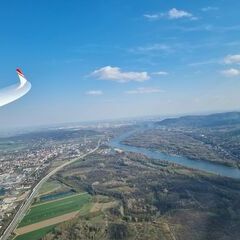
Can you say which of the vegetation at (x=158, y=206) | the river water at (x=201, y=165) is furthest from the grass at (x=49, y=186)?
the river water at (x=201, y=165)

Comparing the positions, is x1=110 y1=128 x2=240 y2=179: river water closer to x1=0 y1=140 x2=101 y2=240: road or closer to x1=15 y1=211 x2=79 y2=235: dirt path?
→ x1=0 y1=140 x2=101 y2=240: road

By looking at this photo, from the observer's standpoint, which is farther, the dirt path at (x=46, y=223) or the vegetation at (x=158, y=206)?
the dirt path at (x=46, y=223)

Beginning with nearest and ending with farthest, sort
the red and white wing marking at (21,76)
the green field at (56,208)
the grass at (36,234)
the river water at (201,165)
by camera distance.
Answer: the red and white wing marking at (21,76) → the grass at (36,234) → the green field at (56,208) → the river water at (201,165)

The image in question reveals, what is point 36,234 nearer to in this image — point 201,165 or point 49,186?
point 49,186

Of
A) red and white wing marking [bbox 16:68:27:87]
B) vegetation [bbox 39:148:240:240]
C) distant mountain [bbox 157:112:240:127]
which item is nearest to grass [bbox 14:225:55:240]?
vegetation [bbox 39:148:240:240]

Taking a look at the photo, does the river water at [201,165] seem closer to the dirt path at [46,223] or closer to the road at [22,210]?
the road at [22,210]

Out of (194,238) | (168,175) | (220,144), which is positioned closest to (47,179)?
(168,175)

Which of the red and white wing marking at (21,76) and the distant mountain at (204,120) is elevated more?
the red and white wing marking at (21,76)

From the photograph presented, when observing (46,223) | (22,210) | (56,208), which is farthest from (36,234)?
(22,210)
